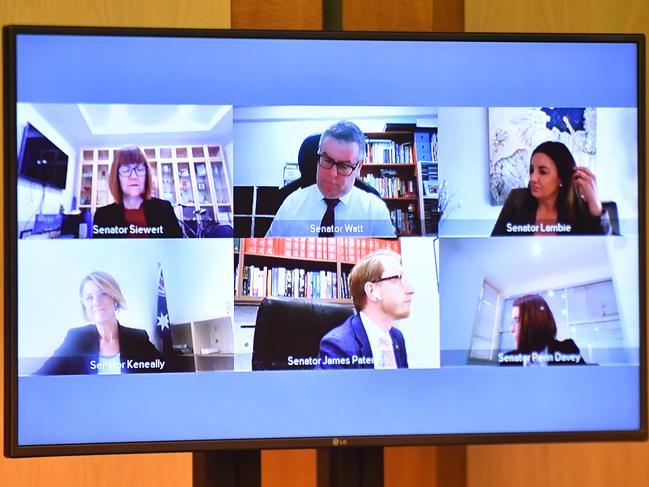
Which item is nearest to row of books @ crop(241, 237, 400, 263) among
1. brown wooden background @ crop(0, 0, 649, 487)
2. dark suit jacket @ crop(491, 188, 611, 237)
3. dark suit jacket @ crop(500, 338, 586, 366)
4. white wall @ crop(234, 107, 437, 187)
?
white wall @ crop(234, 107, 437, 187)

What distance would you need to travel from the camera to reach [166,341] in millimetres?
1371

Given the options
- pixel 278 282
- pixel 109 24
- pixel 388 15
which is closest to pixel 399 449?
pixel 278 282

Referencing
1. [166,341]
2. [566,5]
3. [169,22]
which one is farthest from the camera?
[566,5]

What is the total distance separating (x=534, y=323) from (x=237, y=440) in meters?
0.61

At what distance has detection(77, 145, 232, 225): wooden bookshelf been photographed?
137cm

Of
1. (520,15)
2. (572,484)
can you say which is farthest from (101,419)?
(520,15)

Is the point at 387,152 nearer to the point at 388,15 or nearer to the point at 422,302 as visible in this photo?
the point at 422,302

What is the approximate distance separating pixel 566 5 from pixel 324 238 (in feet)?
2.89

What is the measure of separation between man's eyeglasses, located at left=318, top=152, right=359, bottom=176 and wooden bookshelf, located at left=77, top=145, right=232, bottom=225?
18 cm

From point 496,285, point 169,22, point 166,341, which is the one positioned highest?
point 169,22

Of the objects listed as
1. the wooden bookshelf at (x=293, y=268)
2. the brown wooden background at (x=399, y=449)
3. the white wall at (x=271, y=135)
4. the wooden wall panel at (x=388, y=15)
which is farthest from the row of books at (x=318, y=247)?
the wooden wall panel at (x=388, y=15)

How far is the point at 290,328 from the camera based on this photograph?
54.9 inches

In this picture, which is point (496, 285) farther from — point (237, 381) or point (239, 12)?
point (239, 12)

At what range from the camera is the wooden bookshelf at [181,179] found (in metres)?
1.37
